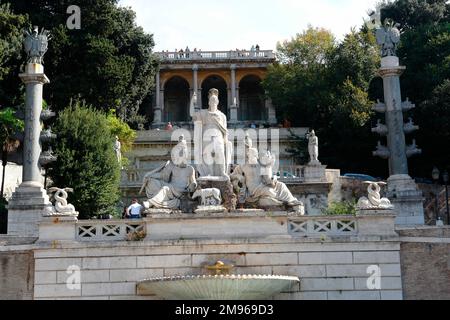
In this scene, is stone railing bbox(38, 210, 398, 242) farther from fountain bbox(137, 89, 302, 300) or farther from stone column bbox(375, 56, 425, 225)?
stone column bbox(375, 56, 425, 225)

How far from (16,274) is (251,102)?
4885cm

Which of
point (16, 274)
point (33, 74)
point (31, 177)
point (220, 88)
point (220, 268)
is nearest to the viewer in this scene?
point (220, 268)

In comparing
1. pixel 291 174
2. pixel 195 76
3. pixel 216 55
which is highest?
pixel 216 55

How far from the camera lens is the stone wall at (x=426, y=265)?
20.4 metres

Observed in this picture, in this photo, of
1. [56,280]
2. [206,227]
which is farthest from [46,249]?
[206,227]

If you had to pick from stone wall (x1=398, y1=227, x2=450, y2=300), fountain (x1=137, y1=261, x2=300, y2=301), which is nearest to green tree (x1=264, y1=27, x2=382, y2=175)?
stone wall (x1=398, y1=227, x2=450, y2=300)

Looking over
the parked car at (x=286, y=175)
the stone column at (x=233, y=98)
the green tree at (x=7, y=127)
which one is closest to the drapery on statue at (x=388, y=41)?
the parked car at (x=286, y=175)

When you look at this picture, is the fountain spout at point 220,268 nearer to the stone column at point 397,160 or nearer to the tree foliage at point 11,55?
the stone column at point 397,160

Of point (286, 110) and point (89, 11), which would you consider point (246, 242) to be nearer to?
point (89, 11)

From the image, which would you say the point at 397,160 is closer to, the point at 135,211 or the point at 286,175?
the point at 286,175

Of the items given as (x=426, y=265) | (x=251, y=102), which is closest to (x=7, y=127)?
(x=426, y=265)

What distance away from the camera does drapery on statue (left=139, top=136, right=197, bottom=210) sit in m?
21.0

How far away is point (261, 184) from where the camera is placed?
21219 millimetres

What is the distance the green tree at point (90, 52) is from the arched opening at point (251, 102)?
80.5 ft
